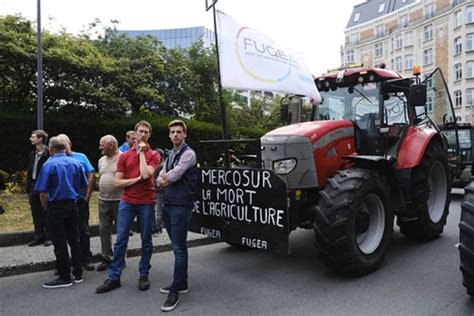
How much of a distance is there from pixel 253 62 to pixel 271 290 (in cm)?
258

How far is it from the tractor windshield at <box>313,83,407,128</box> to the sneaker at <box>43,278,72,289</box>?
4.12m

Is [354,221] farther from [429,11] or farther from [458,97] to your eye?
[429,11]

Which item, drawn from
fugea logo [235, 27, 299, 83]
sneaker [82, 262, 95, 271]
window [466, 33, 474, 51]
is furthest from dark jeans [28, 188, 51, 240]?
window [466, 33, 474, 51]

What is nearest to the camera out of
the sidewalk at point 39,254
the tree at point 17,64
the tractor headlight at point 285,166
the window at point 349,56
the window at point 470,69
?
the tractor headlight at point 285,166

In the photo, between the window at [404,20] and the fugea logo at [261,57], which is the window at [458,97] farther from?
the fugea logo at [261,57]

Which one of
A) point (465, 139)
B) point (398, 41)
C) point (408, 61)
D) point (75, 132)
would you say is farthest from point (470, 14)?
point (75, 132)

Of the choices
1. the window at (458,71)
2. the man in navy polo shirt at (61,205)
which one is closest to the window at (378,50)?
the window at (458,71)

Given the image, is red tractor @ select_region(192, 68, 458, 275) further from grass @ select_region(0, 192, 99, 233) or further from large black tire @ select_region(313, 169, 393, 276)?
grass @ select_region(0, 192, 99, 233)

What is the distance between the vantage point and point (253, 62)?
4996mm

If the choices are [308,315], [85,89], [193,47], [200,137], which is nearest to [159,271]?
[308,315]

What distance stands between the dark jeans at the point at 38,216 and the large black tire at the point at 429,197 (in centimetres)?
533

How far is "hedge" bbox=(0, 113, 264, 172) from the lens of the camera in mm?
11219

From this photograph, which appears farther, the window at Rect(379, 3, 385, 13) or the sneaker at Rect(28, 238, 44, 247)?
the window at Rect(379, 3, 385, 13)

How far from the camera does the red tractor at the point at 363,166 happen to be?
478cm
